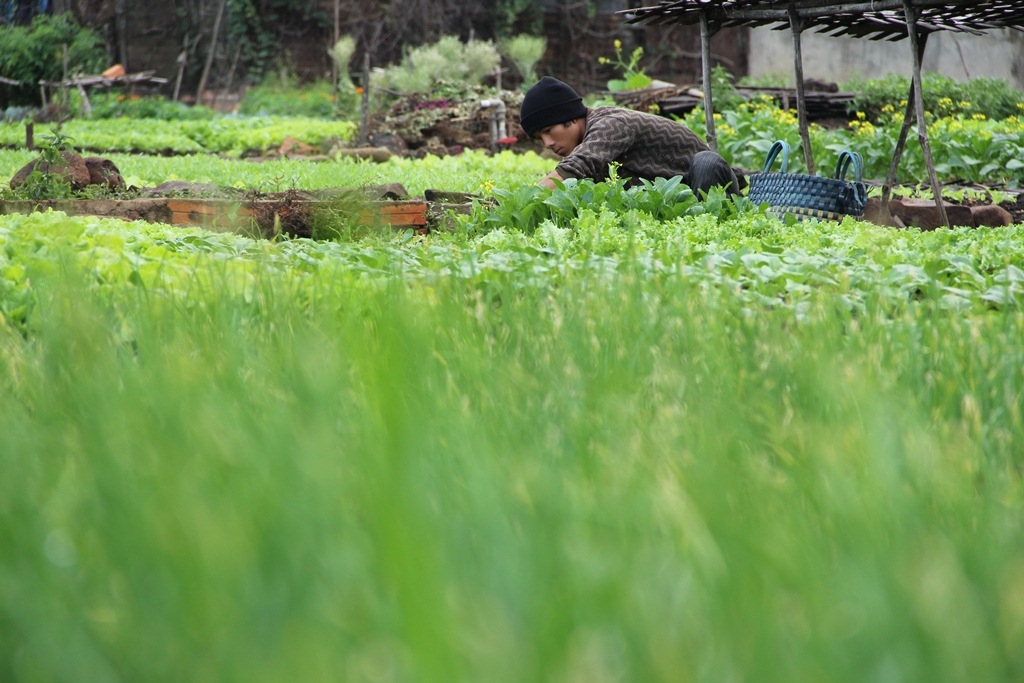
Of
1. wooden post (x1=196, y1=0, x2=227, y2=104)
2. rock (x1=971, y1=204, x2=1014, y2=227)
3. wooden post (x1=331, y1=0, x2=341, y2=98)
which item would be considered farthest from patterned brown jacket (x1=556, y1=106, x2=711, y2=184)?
wooden post (x1=196, y1=0, x2=227, y2=104)

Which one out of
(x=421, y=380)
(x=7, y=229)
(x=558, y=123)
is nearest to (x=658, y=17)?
(x=558, y=123)

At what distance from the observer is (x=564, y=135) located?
6371 mm

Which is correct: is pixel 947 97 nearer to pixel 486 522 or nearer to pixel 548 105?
pixel 548 105

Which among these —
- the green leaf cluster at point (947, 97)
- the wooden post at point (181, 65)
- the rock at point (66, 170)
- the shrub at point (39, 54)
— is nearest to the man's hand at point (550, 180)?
the rock at point (66, 170)

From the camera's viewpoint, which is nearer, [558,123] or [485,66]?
[558,123]

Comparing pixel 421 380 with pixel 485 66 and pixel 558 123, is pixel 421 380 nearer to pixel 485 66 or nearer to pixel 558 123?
pixel 558 123

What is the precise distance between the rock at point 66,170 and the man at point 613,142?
2921 mm

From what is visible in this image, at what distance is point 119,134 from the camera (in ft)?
49.2

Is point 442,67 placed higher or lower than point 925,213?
higher

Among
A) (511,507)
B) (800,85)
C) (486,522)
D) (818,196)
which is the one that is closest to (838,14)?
(800,85)

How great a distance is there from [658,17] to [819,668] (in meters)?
7.49

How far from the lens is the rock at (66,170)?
6.70 m

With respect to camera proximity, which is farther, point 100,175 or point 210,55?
point 210,55

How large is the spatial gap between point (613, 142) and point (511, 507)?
5054 millimetres
